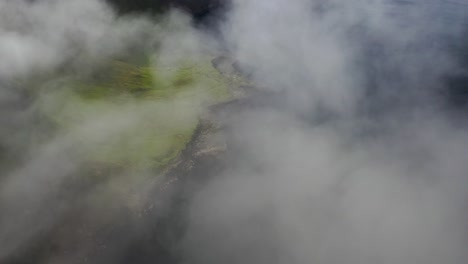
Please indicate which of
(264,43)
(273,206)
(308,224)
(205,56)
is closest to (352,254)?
(308,224)

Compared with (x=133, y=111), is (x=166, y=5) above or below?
above

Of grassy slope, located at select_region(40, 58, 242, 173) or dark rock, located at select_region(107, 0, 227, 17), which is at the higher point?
dark rock, located at select_region(107, 0, 227, 17)

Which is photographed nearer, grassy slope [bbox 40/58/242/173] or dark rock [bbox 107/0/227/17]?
Answer: grassy slope [bbox 40/58/242/173]

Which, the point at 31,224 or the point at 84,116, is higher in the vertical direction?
the point at 84,116

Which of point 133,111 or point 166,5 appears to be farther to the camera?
point 166,5

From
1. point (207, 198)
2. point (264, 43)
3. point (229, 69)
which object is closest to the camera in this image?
point (207, 198)

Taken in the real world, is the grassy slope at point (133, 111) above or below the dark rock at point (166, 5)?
below

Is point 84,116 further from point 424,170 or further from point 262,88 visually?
point 424,170

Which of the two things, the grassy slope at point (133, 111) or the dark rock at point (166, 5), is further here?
the dark rock at point (166, 5)
